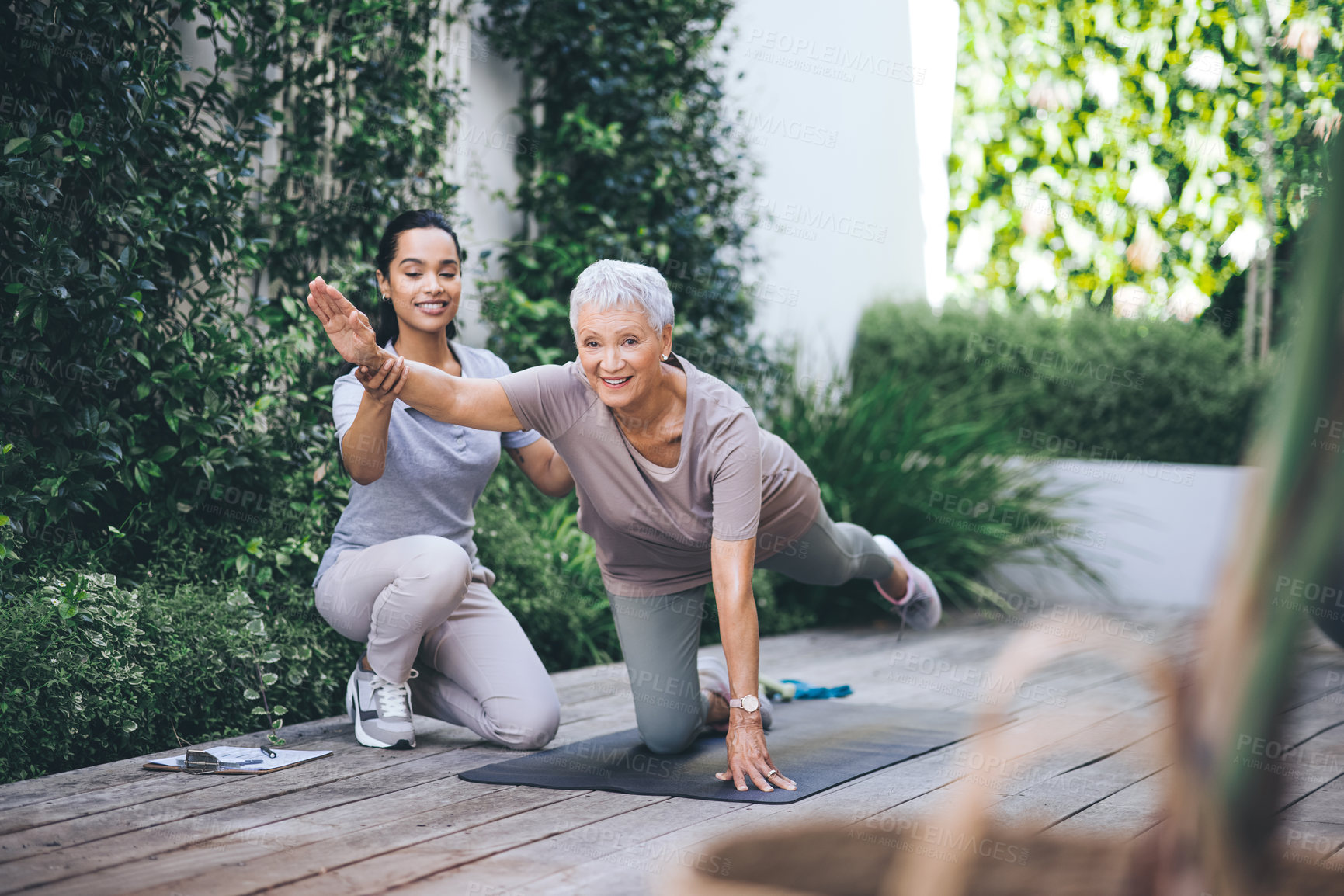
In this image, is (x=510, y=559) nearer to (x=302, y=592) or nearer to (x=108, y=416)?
(x=302, y=592)

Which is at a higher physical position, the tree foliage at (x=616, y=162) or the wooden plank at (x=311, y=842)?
the tree foliage at (x=616, y=162)

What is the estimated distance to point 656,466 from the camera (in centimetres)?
241

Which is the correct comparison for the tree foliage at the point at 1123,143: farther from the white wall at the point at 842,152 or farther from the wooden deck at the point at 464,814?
the wooden deck at the point at 464,814

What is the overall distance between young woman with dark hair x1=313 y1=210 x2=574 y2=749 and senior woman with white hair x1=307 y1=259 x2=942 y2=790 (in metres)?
0.27

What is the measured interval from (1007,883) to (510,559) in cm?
236

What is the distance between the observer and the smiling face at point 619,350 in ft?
7.46

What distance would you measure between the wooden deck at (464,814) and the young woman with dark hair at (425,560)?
4.3 inches

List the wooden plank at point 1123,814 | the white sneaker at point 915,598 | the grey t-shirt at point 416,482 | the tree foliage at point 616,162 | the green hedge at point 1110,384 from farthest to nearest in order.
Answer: the green hedge at point 1110,384 < the tree foliage at point 616,162 < the white sneaker at point 915,598 < the grey t-shirt at point 416,482 < the wooden plank at point 1123,814

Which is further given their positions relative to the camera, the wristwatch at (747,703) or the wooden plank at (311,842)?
the wristwatch at (747,703)

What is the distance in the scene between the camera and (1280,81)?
6191 millimetres

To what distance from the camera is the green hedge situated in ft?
19.4

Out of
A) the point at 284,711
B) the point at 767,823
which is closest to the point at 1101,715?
the point at 767,823

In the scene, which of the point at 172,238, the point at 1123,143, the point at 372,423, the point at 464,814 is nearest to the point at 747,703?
the point at 464,814

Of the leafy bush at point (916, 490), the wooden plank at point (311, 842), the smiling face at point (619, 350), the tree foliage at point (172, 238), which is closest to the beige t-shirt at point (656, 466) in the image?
the smiling face at point (619, 350)
